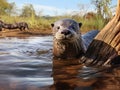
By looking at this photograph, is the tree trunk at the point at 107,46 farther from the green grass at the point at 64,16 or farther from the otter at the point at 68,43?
the green grass at the point at 64,16

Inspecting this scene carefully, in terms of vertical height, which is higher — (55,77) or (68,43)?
(68,43)

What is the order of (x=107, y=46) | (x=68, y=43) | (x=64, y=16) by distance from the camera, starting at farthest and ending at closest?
(x=64, y=16)
(x=68, y=43)
(x=107, y=46)

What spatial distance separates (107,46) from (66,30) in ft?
2.05

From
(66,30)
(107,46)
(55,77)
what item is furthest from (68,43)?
(55,77)

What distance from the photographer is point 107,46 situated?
4.27 metres

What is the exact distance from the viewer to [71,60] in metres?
4.74

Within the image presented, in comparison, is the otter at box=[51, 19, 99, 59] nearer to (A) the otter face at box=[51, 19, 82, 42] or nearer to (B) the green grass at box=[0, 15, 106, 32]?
(A) the otter face at box=[51, 19, 82, 42]

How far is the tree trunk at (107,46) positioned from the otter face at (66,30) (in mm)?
381

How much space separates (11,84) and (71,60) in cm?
204

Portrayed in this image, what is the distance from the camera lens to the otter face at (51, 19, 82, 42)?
4227 mm

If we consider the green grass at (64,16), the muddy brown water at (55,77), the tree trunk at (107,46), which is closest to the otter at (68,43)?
the tree trunk at (107,46)

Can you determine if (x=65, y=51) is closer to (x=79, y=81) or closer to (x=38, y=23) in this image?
(x=79, y=81)

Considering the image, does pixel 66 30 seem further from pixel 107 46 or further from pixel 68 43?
pixel 107 46

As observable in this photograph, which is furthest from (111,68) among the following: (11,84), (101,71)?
(11,84)
